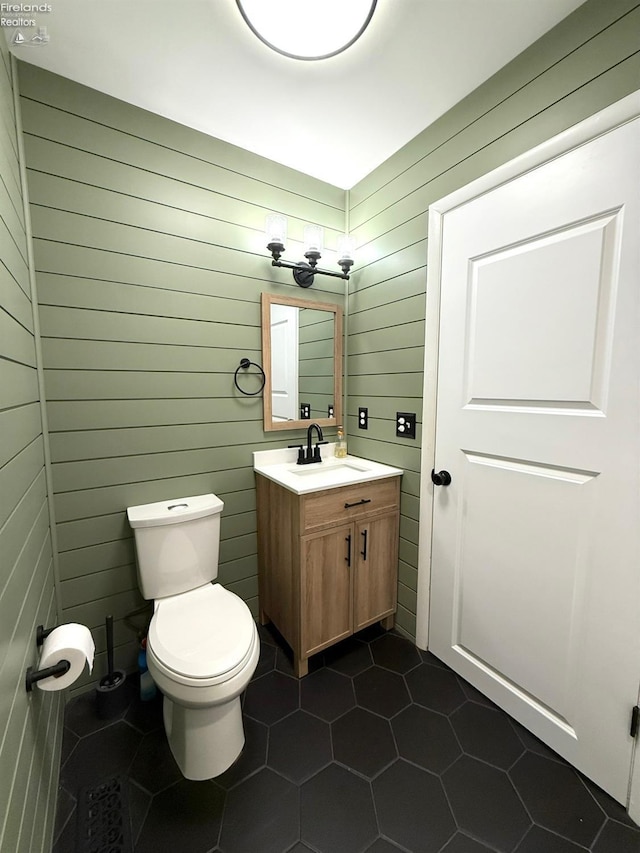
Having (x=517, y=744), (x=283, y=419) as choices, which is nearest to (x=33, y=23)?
(x=283, y=419)

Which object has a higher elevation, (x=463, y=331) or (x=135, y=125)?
(x=135, y=125)

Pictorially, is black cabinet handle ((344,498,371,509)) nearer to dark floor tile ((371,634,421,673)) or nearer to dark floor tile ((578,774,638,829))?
dark floor tile ((371,634,421,673))

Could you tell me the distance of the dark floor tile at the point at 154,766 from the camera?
1198 mm

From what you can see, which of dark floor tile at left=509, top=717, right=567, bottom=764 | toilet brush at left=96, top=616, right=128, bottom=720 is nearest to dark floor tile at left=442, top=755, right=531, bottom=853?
dark floor tile at left=509, top=717, right=567, bottom=764

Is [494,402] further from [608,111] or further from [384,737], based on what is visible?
[384,737]

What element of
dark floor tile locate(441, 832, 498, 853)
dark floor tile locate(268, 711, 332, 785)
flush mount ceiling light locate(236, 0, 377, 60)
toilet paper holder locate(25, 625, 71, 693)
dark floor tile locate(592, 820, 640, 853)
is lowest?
dark floor tile locate(268, 711, 332, 785)

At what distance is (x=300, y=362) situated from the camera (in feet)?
6.72

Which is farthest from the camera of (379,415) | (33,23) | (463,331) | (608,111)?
(379,415)

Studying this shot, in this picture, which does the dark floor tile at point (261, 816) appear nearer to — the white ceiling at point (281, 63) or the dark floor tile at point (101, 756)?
the dark floor tile at point (101, 756)

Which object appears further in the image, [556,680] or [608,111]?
[556,680]

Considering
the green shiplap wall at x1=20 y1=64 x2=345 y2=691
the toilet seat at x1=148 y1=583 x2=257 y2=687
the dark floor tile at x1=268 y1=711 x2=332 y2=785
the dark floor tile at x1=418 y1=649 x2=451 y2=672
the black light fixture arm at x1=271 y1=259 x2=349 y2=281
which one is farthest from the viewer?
the black light fixture arm at x1=271 y1=259 x2=349 y2=281

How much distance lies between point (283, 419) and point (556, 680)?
1649mm

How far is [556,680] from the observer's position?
1.27 metres

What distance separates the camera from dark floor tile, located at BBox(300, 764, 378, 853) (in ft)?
3.42
